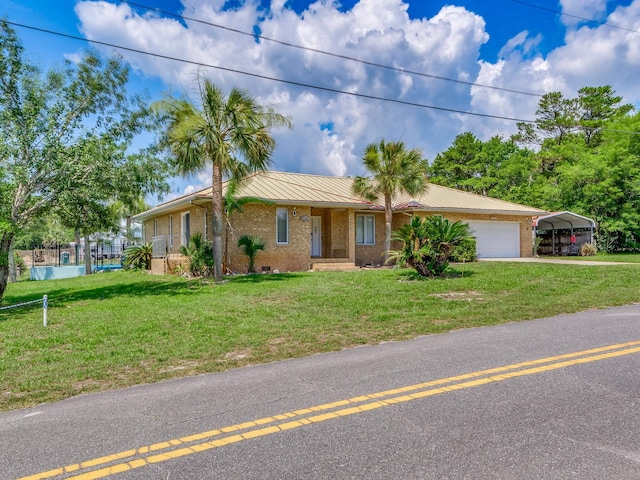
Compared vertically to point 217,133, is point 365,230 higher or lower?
lower

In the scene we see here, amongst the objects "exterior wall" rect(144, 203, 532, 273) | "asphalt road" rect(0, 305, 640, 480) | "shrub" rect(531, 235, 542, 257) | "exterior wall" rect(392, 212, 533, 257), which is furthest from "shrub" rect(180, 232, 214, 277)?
"shrub" rect(531, 235, 542, 257)

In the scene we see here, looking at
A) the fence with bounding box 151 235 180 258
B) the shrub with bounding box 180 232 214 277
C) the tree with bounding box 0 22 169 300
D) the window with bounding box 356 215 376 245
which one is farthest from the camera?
the window with bounding box 356 215 376 245

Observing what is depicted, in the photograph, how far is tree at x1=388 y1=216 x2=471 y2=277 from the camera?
1459 cm

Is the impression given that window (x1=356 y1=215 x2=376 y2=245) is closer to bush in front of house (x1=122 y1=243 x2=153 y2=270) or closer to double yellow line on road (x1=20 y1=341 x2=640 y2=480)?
bush in front of house (x1=122 y1=243 x2=153 y2=270)

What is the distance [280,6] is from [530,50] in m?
10.1

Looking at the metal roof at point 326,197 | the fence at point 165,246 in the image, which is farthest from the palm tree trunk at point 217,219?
the fence at point 165,246

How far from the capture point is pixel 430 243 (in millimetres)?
14594

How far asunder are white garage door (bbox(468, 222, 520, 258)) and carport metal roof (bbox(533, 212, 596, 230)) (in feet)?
8.54

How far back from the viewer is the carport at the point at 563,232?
1135 inches

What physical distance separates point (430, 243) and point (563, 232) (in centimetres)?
2029

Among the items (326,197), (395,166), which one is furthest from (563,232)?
(326,197)

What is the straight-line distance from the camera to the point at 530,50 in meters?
18.0

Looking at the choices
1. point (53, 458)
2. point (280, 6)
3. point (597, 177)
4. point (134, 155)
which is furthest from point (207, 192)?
point (597, 177)

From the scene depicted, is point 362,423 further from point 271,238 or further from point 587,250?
point 587,250
